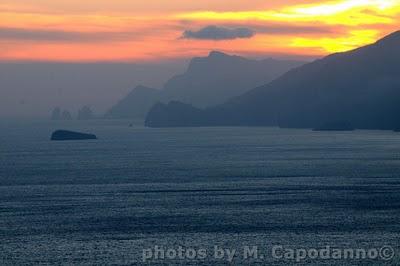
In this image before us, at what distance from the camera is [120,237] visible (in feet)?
310

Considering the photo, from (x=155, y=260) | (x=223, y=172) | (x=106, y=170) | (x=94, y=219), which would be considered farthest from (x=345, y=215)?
(x=106, y=170)

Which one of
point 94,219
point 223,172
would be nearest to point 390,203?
point 94,219

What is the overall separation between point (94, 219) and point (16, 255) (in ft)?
78.1

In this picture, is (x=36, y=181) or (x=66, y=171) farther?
(x=66, y=171)

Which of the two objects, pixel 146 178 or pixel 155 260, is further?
pixel 146 178

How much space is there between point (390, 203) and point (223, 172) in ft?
228

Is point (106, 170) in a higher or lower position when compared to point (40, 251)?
higher

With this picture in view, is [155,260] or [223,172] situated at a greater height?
[223,172]

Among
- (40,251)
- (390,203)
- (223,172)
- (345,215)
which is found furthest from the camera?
(223,172)

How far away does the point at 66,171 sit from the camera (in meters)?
196

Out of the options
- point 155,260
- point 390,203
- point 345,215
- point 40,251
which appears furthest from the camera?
point 390,203

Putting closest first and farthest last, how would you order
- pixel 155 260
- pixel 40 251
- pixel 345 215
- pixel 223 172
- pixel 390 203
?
pixel 155 260 < pixel 40 251 < pixel 345 215 < pixel 390 203 < pixel 223 172

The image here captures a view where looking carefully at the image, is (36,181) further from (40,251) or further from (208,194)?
(40,251)

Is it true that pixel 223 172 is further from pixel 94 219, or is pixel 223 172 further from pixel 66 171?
pixel 94 219
